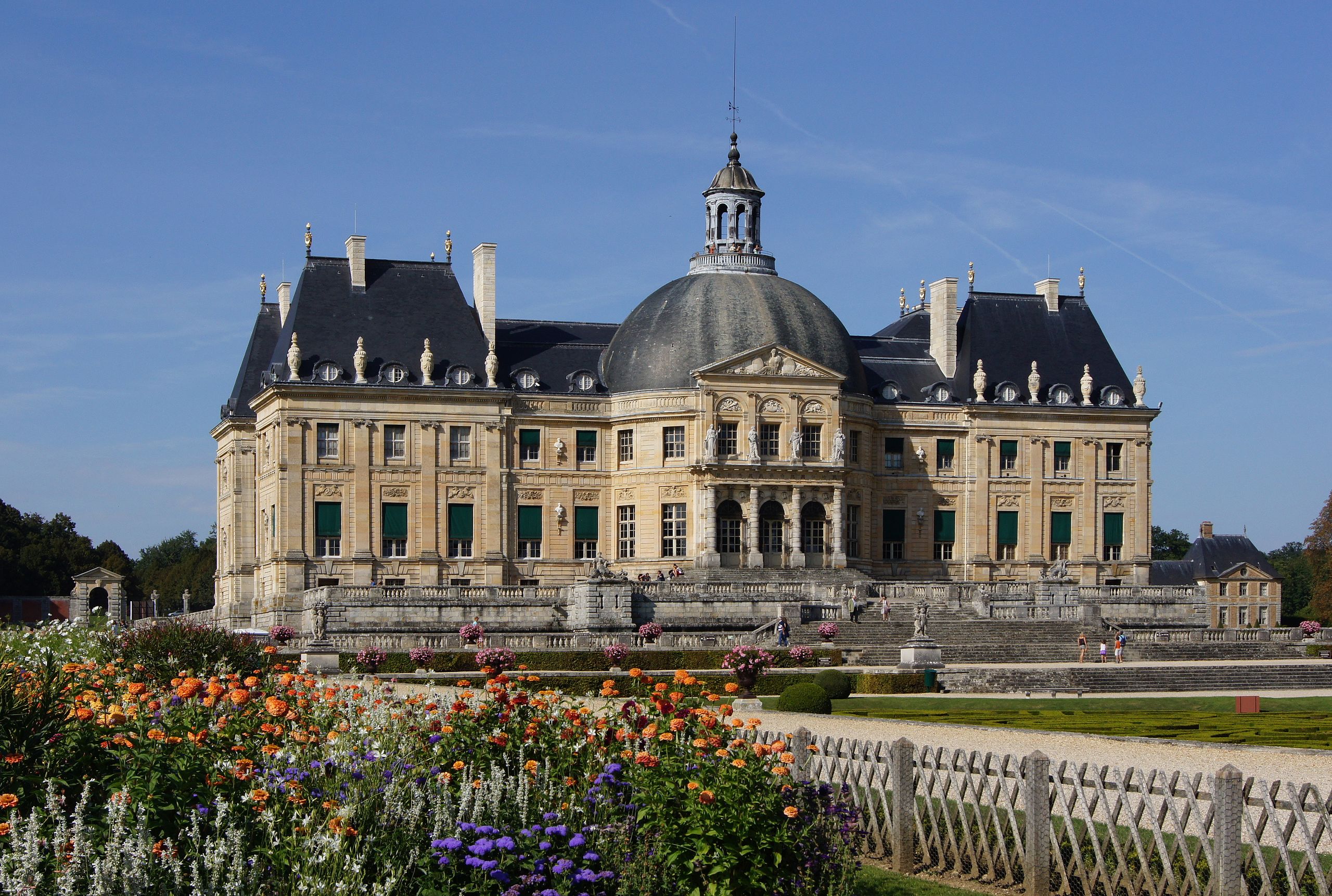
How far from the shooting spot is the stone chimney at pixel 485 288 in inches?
2437

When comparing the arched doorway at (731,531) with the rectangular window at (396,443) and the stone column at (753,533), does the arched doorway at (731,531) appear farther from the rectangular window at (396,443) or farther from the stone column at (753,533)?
the rectangular window at (396,443)

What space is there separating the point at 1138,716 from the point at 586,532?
3399 centimetres

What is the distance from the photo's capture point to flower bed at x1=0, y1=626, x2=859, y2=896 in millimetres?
10656

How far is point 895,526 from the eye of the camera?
64500mm

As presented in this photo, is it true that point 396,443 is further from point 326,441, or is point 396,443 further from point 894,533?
point 894,533

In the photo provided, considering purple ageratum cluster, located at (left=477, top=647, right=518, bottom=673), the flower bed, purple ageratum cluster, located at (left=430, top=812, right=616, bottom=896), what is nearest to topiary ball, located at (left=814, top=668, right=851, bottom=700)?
purple ageratum cluster, located at (left=477, top=647, right=518, bottom=673)

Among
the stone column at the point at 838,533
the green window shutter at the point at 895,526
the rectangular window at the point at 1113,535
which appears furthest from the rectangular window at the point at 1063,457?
the stone column at the point at 838,533

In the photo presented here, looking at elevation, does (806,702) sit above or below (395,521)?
below

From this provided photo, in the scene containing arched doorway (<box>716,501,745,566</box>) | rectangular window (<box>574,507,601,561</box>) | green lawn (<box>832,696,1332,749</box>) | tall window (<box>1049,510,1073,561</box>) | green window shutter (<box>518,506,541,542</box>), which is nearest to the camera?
green lawn (<box>832,696,1332,749</box>)

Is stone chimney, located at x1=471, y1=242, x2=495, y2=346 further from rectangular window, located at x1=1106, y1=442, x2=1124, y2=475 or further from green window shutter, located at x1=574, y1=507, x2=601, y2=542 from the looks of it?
rectangular window, located at x1=1106, y1=442, x2=1124, y2=475

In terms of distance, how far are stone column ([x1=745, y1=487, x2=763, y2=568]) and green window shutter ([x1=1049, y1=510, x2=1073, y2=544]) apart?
42.3ft

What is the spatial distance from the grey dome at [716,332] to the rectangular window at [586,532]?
16.1 ft

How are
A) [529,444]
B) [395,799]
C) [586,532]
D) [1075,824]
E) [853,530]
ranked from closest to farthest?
[395,799]
[1075,824]
[529,444]
[586,532]
[853,530]

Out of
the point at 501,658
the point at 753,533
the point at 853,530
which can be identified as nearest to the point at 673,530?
the point at 753,533
